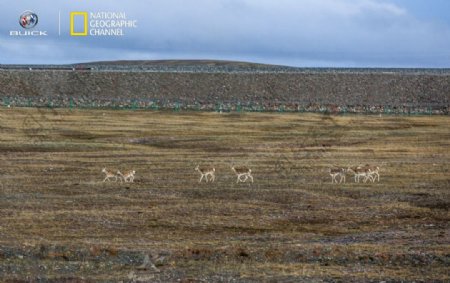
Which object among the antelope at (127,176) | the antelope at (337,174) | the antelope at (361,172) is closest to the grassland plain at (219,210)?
the antelope at (337,174)

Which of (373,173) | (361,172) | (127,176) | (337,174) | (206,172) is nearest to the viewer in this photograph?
(127,176)

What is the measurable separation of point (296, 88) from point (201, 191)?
77.1 m

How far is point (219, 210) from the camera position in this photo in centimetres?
2938

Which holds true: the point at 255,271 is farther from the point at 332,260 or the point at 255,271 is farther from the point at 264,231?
the point at 264,231

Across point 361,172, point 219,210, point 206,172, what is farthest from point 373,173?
point 219,210

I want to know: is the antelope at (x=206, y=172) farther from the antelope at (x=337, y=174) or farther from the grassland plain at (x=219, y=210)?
the antelope at (x=337, y=174)

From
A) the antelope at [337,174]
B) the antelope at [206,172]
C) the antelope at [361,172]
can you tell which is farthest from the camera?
the antelope at [337,174]

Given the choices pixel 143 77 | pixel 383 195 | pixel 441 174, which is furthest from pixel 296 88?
pixel 383 195

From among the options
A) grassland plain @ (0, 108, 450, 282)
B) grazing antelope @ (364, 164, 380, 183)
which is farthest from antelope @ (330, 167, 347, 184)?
grazing antelope @ (364, 164, 380, 183)

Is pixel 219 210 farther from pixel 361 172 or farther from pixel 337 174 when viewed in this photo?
pixel 361 172

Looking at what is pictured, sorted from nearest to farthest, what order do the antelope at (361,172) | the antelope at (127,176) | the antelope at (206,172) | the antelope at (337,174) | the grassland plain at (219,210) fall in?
the grassland plain at (219,210)
the antelope at (127,176)
the antelope at (206,172)
the antelope at (361,172)
the antelope at (337,174)

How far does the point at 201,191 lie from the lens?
33562 mm

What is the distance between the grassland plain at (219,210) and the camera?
20.0 m

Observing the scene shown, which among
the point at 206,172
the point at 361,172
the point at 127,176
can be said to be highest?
the point at 361,172
